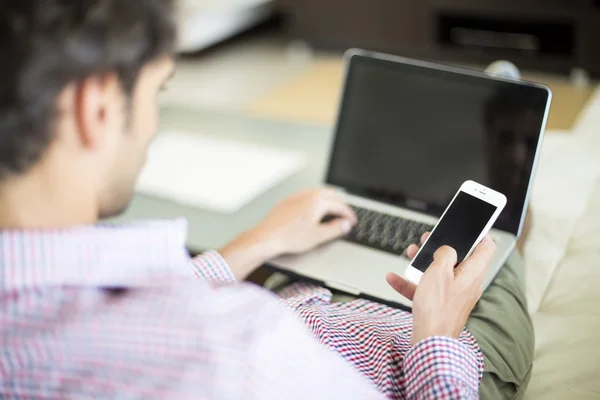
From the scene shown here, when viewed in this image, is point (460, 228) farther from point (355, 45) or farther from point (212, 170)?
point (355, 45)

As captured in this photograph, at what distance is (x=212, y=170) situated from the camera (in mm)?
1383

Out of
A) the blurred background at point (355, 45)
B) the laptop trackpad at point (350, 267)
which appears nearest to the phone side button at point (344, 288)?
the laptop trackpad at point (350, 267)

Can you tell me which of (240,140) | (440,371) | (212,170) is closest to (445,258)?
(440,371)

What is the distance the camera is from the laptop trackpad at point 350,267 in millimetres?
1020

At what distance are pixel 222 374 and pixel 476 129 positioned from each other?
76cm

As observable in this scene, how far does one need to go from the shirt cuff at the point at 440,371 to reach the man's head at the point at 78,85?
359 millimetres

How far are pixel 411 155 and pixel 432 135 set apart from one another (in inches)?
2.0

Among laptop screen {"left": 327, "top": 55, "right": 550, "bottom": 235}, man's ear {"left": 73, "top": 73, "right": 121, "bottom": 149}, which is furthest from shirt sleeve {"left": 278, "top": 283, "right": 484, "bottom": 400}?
man's ear {"left": 73, "top": 73, "right": 121, "bottom": 149}

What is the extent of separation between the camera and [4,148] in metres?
0.56

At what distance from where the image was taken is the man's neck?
1.92 ft

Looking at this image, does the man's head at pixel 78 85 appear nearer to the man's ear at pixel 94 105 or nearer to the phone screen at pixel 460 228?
the man's ear at pixel 94 105

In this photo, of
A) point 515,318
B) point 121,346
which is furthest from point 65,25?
point 515,318

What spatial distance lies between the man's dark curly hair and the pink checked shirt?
0.08 metres

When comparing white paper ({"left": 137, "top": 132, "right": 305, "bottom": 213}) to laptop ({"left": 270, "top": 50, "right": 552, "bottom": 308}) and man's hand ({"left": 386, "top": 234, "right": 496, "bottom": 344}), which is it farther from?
man's hand ({"left": 386, "top": 234, "right": 496, "bottom": 344})
